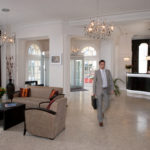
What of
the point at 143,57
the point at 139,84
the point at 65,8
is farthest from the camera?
the point at 143,57

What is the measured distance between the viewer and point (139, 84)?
8086 mm

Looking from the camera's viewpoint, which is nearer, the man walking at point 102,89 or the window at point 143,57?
the man walking at point 102,89

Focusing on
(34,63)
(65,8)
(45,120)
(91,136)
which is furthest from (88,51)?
(45,120)

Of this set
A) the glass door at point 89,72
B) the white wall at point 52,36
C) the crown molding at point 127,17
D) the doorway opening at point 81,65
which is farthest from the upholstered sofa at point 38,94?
the glass door at point 89,72

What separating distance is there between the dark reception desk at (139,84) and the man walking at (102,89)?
174 inches

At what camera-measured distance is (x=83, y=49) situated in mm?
11969

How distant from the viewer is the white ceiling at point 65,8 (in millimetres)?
4699

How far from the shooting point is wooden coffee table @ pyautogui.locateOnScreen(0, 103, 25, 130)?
381 centimetres

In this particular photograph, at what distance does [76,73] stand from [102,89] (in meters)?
7.43

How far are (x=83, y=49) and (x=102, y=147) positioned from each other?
9.58 meters

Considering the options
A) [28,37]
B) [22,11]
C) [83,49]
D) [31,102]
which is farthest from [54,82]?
[83,49]

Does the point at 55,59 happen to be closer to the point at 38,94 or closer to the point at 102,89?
the point at 38,94

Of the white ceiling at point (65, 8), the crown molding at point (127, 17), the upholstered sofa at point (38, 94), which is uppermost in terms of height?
the white ceiling at point (65, 8)

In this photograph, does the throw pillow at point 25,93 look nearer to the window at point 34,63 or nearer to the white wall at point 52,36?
the white wall at point 52,36
